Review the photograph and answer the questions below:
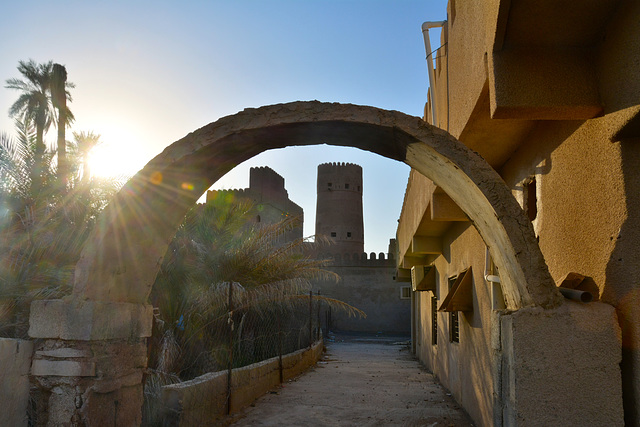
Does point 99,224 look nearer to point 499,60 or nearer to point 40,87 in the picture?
point 499,60

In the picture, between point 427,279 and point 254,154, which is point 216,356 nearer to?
point 254,154

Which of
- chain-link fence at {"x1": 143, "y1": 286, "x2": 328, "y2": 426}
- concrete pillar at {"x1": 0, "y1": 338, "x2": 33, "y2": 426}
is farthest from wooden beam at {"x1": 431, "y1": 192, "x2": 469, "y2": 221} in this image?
concrete pillar at {"x1": 0, "y1": 338, "x2": 33, "y2": 426}

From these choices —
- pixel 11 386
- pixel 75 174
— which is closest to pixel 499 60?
pixel 11 386

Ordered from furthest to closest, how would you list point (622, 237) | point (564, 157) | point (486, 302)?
1. point (486, 302)
2. point (564, 157)
3. point (622, 237)

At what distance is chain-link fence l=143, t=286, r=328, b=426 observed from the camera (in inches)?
231

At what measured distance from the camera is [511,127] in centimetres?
439

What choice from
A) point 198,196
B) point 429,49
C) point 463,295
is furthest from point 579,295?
point 463,295

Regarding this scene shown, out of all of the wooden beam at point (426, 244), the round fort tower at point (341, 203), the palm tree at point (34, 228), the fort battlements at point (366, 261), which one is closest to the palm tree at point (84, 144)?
the palm tree at point (34, 228)

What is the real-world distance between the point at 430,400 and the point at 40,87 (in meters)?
21.2

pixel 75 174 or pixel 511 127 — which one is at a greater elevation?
pixel 75 174

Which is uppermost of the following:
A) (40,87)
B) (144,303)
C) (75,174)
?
(40,87)

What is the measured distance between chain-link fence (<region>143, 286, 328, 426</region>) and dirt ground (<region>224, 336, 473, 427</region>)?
0.54 meters

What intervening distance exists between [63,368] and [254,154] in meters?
2.36

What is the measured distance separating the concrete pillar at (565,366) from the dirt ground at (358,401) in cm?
423
